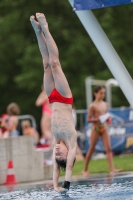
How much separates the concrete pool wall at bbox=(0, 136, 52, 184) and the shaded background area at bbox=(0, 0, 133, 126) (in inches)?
435


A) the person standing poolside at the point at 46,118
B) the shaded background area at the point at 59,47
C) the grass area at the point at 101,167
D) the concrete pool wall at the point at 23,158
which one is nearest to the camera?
the concrete pool wall at the point at 23,158

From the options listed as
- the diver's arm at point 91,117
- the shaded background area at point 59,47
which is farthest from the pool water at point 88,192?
the shaded background area at point 59,47

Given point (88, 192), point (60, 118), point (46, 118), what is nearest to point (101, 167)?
point (46, 118)

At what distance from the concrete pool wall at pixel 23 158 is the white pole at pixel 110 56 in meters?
3.63

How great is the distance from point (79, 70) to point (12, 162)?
46.1 ft

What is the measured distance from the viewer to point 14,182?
13.2m

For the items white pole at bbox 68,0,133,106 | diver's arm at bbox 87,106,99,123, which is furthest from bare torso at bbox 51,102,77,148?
diver's arm at bbox 87,106,99,123

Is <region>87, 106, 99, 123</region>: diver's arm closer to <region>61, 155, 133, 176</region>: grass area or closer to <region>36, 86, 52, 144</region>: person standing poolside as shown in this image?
<region>61, 155, 133, 176</region>: grass area

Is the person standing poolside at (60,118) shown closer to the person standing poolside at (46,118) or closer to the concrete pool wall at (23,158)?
the concrete pool wall at (23,158)

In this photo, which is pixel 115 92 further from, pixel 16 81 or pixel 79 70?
pixel 16 81

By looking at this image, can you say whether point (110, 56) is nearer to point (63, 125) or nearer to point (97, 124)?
point (63, 125)

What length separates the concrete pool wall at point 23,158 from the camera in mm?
13422

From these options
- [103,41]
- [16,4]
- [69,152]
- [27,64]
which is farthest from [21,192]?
[27,64]

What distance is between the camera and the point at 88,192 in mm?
9328
